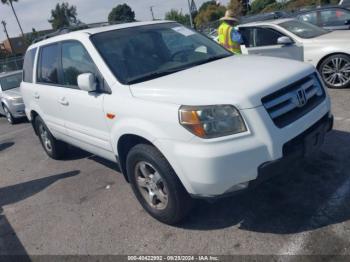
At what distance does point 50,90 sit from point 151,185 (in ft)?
7.32

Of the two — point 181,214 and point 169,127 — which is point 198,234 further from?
point 169,127

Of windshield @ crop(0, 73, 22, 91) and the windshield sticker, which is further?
windshield @ crop(0, 73, 22, 91)

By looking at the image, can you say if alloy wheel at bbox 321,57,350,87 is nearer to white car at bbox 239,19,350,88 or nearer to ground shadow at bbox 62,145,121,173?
white car at bbox 239,19,350,88

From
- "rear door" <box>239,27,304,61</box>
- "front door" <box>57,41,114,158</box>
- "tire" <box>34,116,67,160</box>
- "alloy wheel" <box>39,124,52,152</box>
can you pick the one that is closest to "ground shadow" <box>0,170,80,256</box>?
"tire" <box>34,116,67,160</box>

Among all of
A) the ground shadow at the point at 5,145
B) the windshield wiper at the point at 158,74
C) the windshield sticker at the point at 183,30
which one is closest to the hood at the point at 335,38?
the windshield sticker at the point at 183,30

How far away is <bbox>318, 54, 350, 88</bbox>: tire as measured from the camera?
21.9ft

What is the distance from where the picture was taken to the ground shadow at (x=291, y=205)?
123 inches

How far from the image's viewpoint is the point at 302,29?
25.1 ft

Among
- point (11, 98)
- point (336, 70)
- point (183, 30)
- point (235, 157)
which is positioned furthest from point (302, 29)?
point (11, 98)

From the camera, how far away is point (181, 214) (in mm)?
3184

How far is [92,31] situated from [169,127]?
183 centimetres

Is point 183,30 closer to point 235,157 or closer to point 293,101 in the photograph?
point 293,101

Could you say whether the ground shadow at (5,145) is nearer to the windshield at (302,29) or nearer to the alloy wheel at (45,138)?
the alloy wheel at (45,138)

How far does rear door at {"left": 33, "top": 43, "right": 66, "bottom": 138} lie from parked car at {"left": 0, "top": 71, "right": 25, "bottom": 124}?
16.7ft
